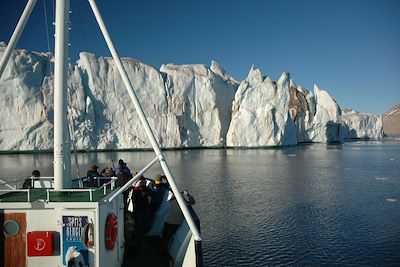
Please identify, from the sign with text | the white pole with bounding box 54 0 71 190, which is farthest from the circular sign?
the white pole with bounding box 54 0 71 190

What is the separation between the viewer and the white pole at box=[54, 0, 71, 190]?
6.00m

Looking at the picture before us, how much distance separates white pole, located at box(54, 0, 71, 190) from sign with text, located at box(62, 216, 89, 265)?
0.96m

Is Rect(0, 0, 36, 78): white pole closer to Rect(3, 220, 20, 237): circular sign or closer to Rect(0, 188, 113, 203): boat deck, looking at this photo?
Rect(0, 188, 113, 203): boat deck

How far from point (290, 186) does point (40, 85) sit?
155 ft

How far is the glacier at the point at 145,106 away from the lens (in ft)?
179

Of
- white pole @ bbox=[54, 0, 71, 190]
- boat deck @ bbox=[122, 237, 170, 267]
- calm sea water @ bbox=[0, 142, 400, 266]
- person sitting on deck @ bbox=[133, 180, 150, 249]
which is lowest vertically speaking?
calm sea water @ bbox=[0, 142, 400, 266]

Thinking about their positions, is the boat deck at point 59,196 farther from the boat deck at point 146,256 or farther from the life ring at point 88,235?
the boat deck at point 146,256

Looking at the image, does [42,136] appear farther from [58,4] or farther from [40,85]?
[58,4]

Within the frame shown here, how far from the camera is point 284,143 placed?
→ 232ft

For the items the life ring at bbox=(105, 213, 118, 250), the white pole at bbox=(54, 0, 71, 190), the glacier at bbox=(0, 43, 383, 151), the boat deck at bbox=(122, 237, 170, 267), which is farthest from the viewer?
the glacier at bbox=(0, 43, 383, 151)

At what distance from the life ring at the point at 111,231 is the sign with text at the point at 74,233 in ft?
1.33

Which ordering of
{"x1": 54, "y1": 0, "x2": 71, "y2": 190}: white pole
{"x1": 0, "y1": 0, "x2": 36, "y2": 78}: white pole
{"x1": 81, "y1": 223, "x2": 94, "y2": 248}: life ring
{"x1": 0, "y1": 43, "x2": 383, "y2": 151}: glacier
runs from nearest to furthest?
{"x1": 81, "y1": 223, "x2": 94, "y2": 248}: life ring
{"x1": 54, "y1": 0, "x2": 71, "y2": 190}: white pole
{"x1": 0, "y1": 0, "x2": 36, "y2": 78}: white pole
{"x1": 0, "y1": 43, "x2": 383, "y2": 151}: glacier

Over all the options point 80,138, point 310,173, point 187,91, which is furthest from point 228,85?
point 310,173

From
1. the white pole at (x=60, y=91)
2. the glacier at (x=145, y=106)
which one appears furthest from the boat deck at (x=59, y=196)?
the glacier at (x=145, y=106)
